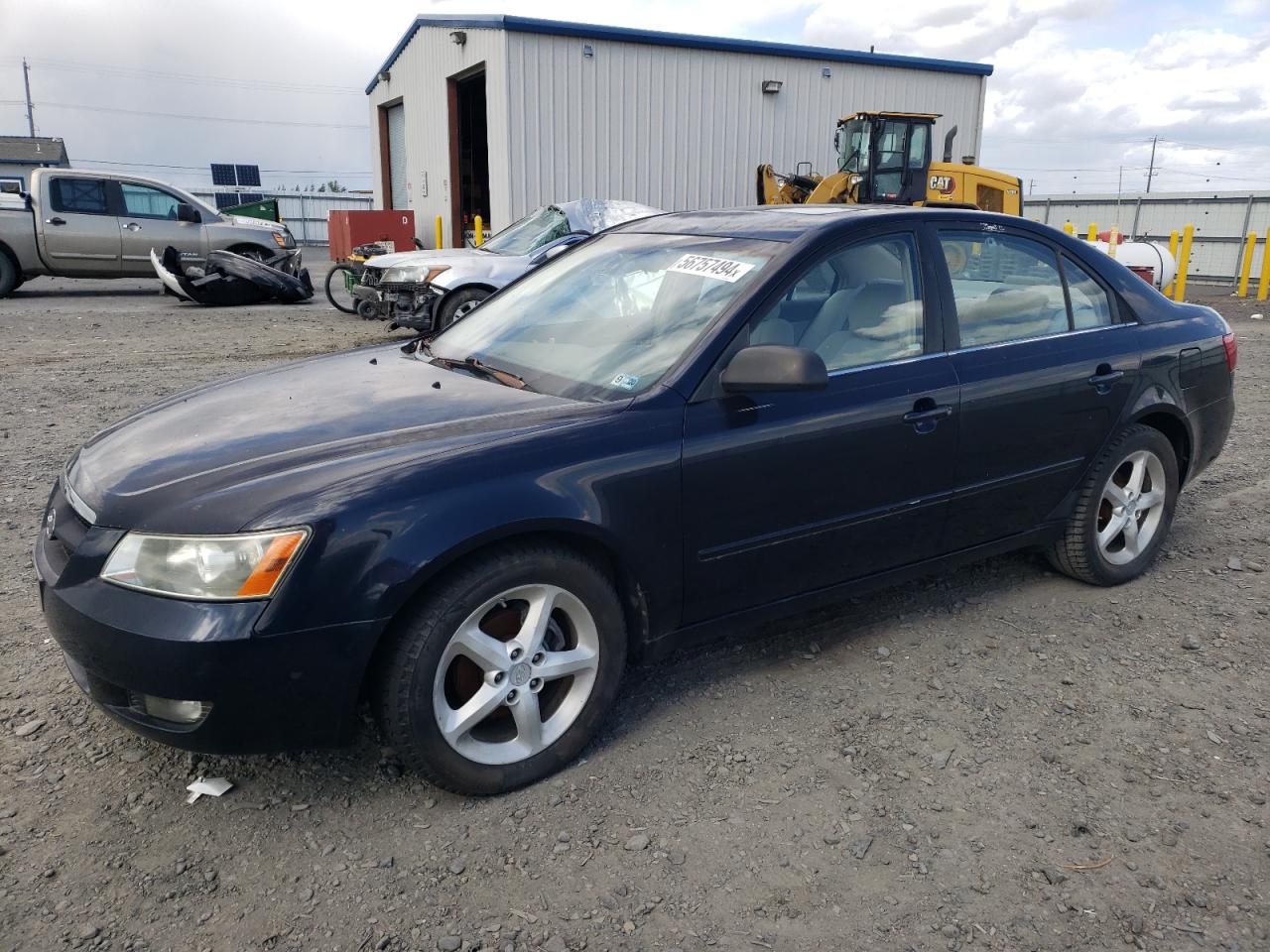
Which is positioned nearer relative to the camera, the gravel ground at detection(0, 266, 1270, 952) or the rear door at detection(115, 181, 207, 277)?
the gravel ground at detection(0, 266, 1270, 952)

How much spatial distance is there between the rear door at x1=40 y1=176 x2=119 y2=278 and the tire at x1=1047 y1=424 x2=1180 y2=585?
15.3 meters

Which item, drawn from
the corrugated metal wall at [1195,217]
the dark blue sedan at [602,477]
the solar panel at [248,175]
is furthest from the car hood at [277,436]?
the solar panel at [248,175]

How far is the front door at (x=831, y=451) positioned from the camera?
2918mm

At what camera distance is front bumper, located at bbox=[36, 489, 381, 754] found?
2.27 m

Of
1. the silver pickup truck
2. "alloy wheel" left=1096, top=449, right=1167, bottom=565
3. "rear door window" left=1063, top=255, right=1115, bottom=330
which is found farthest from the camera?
the silver pickup truck

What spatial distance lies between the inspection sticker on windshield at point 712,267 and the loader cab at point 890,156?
1437 centimetres

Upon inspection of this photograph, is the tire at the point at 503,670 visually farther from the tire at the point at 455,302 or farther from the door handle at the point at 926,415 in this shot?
the tire at the point at 455,302

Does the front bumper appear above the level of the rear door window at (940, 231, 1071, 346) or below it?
below

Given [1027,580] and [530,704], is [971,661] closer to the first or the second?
[1027,580]

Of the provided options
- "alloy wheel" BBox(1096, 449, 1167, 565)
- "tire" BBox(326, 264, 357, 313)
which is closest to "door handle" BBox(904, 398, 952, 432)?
"alloy wheel" BBox(1096, 449, 1167, 565)

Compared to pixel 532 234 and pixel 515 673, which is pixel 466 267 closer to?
pixel 532 234

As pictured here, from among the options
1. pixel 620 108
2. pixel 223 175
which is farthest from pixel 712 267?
pixel 223 175

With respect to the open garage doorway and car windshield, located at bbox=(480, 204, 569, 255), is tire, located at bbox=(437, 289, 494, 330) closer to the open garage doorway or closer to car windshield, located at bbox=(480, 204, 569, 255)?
car windshield, located at bbox=(480, 204, 569, 255)

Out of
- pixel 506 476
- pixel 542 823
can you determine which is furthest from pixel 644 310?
pixel 542 823
